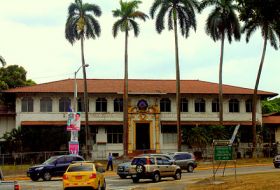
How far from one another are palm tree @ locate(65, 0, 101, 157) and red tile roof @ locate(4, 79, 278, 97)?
5.51 metres

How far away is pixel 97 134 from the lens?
60750 millimetres

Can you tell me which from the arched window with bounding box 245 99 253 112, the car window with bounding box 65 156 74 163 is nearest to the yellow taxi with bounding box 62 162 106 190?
the car window with bounding box 65 156 74 163

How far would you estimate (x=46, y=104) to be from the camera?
6003 cm

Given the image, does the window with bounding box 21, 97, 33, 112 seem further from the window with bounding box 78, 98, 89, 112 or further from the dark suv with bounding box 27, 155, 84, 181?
the dark suv with bounding box 27, 155, 84, 181

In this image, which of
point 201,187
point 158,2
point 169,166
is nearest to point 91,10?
point 158,2

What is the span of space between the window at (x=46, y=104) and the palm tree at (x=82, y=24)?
17.8 ft

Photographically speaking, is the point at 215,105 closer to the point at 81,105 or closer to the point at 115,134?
the point at 115,134

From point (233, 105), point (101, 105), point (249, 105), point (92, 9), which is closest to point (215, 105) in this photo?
point (233, 105)

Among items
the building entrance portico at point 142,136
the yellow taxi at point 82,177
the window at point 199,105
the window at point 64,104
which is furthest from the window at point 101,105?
the yellow taxi at point 82,177

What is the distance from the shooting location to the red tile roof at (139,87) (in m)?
60.3

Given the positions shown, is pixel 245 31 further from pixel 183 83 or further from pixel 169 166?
pixel 169 166

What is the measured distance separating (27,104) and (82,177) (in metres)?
37.1

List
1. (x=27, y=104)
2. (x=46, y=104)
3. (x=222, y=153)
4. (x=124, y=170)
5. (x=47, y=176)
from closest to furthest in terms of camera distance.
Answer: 1. (x=222, y=153)
2. (x=47, y=176)
3. (x=124, y=170)
4. (x=27, y=104)
5. (x=46, y=104)

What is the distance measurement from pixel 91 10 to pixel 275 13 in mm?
42644
